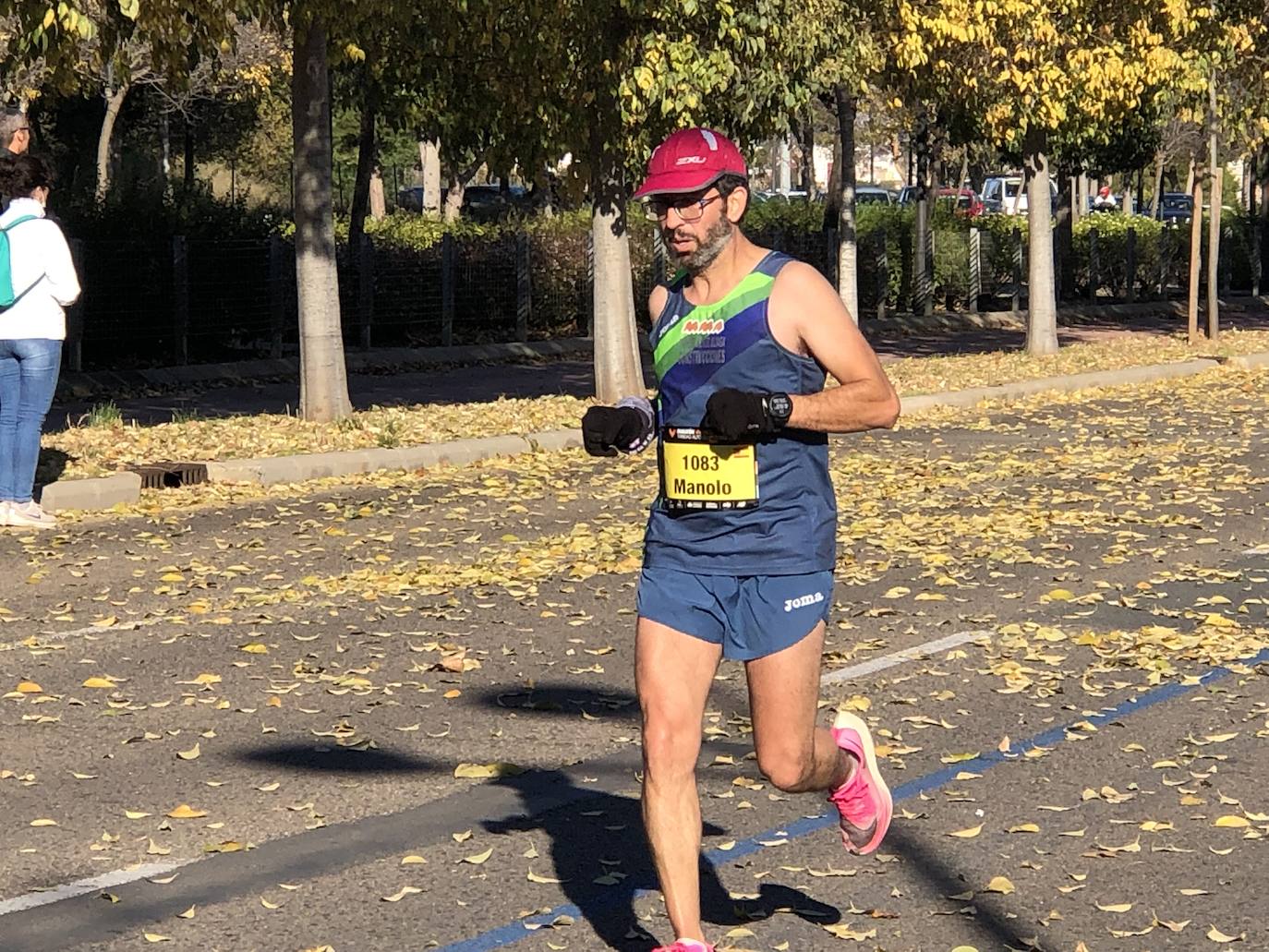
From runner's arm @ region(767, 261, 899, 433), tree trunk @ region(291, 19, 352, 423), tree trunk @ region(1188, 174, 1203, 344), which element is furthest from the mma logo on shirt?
tree trunk @ region(1188, 174, 1203, 344)

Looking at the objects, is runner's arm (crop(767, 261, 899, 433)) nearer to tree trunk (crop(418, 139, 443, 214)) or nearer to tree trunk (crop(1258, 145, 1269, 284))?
tree trunk (crop(1258, 145, 1269, 284))

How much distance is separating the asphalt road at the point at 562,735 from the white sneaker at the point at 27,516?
0.93 ft

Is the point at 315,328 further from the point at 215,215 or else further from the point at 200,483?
the point at 215,215

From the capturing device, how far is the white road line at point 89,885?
5.55 m

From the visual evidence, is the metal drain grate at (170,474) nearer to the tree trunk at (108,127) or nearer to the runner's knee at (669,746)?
the runner's knee at (669,746)

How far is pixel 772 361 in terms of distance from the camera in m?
4.99

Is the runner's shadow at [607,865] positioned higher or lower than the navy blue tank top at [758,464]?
lower

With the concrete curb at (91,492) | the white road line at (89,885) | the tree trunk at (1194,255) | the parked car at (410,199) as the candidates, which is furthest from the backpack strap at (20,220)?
the parked car at (410,199)

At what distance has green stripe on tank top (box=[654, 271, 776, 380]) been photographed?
5.00 m

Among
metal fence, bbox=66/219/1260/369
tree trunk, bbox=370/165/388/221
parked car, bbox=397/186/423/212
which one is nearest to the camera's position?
metal fence, bbox=66/219/1260/369

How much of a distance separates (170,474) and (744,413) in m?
10.2

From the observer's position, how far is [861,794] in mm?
5371

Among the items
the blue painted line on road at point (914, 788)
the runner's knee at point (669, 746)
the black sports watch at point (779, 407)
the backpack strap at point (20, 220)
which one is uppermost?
the backpack strap at point (20, 220)

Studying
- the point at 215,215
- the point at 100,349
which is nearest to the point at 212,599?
the point at 100,349
